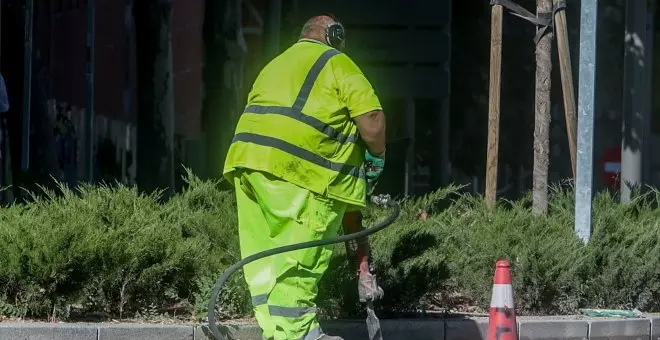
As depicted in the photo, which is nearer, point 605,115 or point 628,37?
point 628,37

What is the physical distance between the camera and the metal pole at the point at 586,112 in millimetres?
8969

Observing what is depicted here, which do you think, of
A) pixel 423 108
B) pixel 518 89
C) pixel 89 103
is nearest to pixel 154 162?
pixel 89 103

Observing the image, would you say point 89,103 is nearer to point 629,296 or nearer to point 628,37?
point 628,37

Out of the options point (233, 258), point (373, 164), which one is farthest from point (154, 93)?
point (373, 164)

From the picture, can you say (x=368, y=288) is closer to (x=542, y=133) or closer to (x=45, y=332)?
(x=45, y=332)

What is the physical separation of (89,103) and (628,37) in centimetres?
586

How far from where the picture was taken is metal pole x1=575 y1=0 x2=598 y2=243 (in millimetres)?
8969

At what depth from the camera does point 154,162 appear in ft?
46.8

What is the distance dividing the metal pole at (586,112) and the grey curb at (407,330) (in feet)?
3.06

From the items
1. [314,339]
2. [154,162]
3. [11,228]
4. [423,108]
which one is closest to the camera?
[314,339]

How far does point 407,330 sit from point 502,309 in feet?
3.05

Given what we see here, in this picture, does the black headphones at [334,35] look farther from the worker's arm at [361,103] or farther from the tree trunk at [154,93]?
the tree trunk at [154,93]

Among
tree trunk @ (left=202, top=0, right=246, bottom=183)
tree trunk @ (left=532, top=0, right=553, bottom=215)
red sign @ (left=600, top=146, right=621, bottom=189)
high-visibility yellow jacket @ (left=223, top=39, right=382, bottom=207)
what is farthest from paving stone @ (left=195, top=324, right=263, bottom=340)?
red sign @ (left=600, top=146, right=621, bottom=189)

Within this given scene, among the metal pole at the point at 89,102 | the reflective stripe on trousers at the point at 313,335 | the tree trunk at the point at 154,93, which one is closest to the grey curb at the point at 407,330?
the reflective stripe on trousers at the point at 313,335
